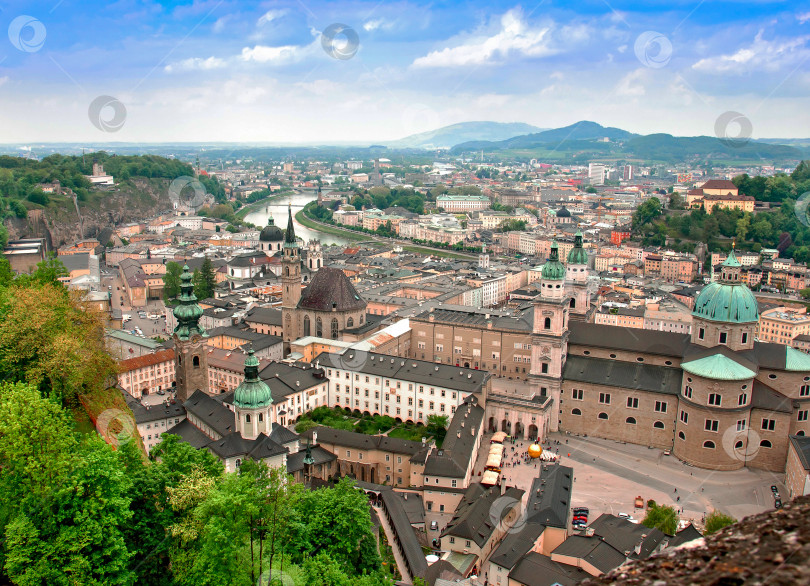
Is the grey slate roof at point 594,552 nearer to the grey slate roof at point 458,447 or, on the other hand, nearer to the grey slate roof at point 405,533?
the grey slate roof at point 405,533

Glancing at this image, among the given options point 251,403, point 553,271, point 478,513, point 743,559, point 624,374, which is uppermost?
point 743,559

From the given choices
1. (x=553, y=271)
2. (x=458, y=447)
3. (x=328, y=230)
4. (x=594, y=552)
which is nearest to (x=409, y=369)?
(x=458, y=447)

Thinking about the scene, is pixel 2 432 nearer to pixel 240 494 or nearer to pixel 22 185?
pixel 240 494

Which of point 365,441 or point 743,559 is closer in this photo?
point 743,559

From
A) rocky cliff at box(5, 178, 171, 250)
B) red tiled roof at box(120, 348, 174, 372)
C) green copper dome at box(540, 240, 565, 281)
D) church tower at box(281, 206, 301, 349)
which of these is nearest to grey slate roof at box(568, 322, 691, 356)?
green copper dome at box(540, 240, 565, 281)

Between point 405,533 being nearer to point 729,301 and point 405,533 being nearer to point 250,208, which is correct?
point 729,301

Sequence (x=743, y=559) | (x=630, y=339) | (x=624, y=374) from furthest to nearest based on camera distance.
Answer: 1. (x=630, y=339)
2. (x=624, y=374)
3. (x=743, y=559)

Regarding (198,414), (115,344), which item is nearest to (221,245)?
(115,344)
